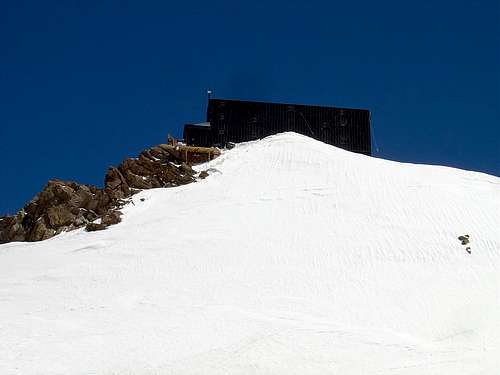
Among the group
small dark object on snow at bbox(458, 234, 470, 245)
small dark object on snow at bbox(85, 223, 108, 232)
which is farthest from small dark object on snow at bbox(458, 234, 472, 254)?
small dark object on snow at bbox(85, 223, 108, 232)

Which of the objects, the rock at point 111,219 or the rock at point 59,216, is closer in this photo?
the rock at point 111,219

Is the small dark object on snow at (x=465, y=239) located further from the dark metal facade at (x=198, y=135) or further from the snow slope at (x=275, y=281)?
the dark metal facade at (x=198, y=135)

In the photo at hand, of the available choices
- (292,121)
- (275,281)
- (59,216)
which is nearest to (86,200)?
(59,216)

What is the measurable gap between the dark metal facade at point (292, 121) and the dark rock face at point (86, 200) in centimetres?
765

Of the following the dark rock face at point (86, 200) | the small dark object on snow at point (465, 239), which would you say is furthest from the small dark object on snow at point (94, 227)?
the small dark object on snow at point (465, 239)

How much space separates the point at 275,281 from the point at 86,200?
1006 cm

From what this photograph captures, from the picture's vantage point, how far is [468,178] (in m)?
24.6

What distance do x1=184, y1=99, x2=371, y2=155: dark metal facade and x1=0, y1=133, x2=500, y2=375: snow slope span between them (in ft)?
28.9

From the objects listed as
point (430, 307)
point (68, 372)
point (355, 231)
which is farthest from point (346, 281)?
point (68, 372)

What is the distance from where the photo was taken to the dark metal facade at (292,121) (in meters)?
33.8

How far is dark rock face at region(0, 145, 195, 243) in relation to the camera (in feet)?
72.2

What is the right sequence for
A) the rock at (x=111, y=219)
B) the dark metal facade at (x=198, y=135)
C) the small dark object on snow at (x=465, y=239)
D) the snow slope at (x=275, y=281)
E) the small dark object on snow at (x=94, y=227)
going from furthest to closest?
1. the dark metal facade at (x=198, y=135)
2. the rock at (x=111, y=219)
3. the small dark object on snow at (x=94, y=227)
4. the small dark object on snow at (x=465, y=239)
5. the snow slope at (x=275, y=281)

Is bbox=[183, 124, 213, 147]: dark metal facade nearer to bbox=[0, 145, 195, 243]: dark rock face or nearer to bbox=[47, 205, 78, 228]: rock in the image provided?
bbox=[0, 145, 195, 243]: dark rock face

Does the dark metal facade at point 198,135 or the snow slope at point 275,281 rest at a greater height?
the dark metal facade at point 198,135
